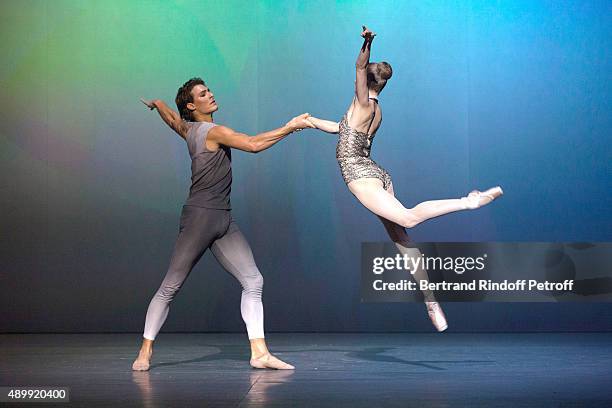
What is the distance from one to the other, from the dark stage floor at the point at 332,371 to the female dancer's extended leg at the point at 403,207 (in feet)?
2.63

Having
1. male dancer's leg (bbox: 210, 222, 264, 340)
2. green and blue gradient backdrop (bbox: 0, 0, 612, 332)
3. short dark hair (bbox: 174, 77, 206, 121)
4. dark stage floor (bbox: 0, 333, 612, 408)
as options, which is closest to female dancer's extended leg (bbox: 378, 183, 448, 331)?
dark stage floor (bbox: 0, 333, 612, 408)

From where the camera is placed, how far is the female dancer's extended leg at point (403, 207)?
465 centimetres

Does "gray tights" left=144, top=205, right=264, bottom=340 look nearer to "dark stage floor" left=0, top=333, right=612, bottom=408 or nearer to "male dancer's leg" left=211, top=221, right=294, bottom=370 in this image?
"male dancer's leg" left=211, top=221, right=294, bottom=370

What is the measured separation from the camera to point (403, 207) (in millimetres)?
4672

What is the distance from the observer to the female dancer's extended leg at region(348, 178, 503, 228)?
4.65 m

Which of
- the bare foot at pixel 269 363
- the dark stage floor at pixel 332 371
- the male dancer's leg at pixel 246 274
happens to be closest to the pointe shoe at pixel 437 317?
the dark stage floor at pixel 332 371

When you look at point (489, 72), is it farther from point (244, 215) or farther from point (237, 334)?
point (237, 334)

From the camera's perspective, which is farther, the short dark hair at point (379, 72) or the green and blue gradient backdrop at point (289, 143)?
the green and blue gradient backdrop at point (289, 143)

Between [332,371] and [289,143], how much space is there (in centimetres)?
289

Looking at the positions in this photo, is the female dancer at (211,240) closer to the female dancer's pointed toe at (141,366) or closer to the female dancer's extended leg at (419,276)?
the female dancer's pointed toe at (141,366)

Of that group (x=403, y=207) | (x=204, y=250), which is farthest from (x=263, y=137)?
(x=403, y=207)

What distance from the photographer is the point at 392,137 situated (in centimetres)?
723

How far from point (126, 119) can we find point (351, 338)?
2.50 m

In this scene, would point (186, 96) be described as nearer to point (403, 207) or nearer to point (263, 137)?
point (263, 137)
